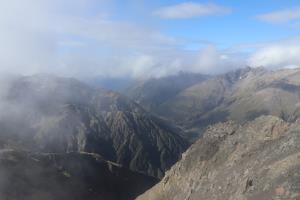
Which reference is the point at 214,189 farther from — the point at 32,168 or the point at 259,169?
the point at 32,168

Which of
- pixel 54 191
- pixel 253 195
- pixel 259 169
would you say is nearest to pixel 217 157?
pixel 259 169

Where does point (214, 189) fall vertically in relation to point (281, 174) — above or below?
below

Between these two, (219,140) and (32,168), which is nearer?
(219,140)

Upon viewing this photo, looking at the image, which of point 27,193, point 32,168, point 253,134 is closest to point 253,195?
point 253,134

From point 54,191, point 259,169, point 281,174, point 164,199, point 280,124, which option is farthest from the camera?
point 54,191

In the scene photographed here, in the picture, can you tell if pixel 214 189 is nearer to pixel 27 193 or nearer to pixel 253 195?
pixel 253 195

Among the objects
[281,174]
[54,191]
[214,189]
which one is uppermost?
[281,174]

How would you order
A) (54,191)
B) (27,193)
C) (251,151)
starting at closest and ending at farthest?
(251,151) → (27,193) → (54,191)
